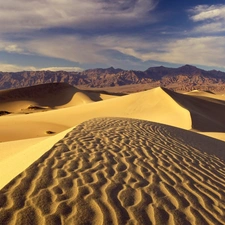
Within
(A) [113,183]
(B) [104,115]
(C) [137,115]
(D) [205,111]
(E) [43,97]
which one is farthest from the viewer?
(E) [43,97]

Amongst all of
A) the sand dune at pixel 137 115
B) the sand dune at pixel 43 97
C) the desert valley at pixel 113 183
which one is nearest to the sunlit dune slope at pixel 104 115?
the sand dune at pixel 137 115

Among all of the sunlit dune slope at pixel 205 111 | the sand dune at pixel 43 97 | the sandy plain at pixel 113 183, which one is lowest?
the sand dune at pixel 43 97

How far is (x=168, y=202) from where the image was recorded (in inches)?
159

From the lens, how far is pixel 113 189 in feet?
13.9

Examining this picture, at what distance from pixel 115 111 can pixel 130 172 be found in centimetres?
2262

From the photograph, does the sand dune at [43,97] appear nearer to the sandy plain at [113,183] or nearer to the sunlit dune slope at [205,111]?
the sunlit dune slope at [205,111]

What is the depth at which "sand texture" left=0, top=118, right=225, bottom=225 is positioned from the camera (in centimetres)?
340

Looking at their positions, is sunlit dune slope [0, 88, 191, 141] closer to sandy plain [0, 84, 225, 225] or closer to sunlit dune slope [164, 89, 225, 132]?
sunlit dune slope [164, 89, 225, 132]

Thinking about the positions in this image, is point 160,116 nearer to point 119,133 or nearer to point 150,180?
point 119,133

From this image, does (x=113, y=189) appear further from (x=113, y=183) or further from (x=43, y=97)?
(x=43, y=97)

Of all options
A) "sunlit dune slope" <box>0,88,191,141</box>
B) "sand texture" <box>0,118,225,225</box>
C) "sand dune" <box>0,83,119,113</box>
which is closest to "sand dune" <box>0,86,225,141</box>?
"sunlit dune slope" <box>0,88,191,141</box>

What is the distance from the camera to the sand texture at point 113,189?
3396 mm

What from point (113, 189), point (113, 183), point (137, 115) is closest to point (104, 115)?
Result: point (137, 115)

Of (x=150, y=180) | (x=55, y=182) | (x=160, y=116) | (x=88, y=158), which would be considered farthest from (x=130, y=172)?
(x=160, y=116)
